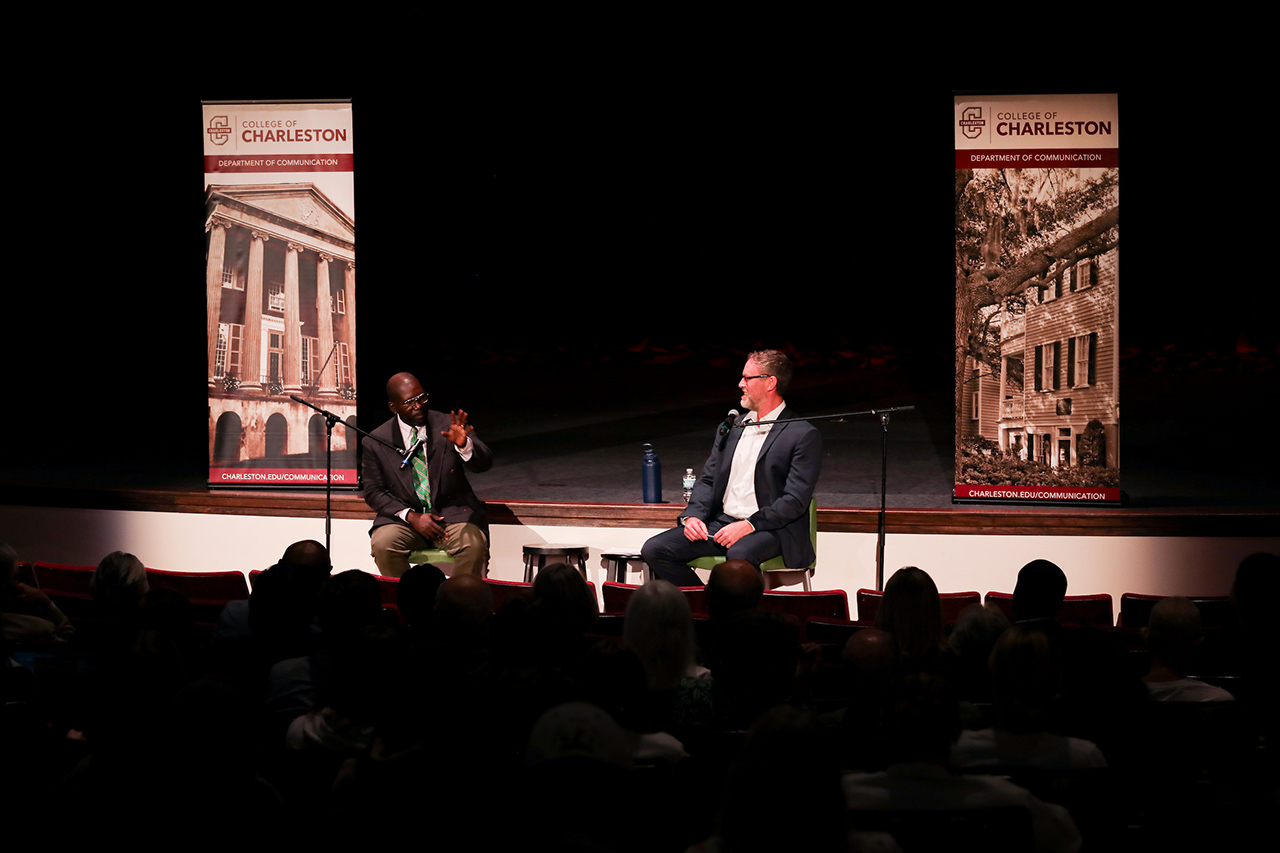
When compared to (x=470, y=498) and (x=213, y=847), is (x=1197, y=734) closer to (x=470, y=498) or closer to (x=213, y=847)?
(x=213, y=847)

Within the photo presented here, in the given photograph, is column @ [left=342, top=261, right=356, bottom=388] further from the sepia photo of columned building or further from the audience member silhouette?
the audience member silhouette

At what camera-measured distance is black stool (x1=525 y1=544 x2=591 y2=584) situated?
5512 millimetres

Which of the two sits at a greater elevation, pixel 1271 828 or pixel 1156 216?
pixel 1156 216

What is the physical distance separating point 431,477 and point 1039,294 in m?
2.98

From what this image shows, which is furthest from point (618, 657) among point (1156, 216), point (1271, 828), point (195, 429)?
point (1156, 216)

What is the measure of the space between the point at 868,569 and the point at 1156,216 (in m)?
8.66

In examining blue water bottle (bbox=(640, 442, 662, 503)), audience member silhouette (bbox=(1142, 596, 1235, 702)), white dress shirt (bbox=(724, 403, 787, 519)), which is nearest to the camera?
audience member silhouette (bbox=(1142, 596, 1235, 702))

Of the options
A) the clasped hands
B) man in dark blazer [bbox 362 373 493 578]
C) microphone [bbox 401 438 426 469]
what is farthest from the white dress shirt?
microphone [bbox 401 438 426 469]

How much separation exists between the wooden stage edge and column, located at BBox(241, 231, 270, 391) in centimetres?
62

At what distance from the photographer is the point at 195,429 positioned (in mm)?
9812

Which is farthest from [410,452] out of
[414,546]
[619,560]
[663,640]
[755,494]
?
[663,640]

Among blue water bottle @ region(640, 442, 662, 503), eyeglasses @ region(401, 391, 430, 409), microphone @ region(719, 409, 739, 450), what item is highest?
eyeglasses @ region(401, 391, 430, 409)

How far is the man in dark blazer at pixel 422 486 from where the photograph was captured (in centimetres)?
516

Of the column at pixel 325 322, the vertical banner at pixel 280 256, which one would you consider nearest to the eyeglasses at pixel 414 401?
the vertical banner at pixel 280 256
